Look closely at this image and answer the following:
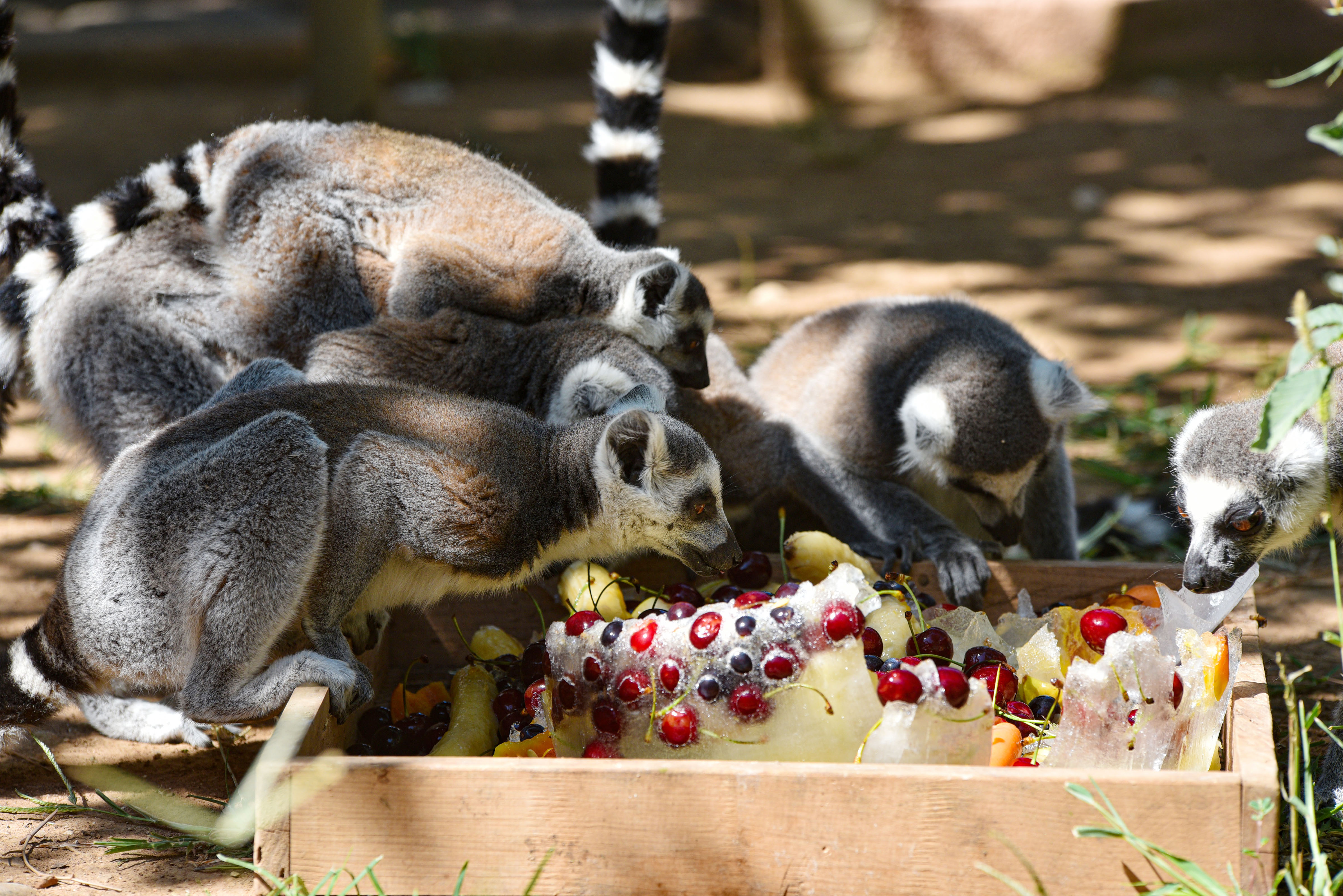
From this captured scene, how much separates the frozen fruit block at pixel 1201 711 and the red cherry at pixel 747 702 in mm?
900

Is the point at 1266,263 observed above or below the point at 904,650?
below

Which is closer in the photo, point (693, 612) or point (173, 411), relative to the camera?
point (693, 612)

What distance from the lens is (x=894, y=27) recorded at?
11797 mm

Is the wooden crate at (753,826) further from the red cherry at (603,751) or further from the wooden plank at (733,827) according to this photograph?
the red cherry at (603,751)

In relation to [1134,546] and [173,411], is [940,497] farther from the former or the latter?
[173,411]

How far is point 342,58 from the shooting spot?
9.26 metres

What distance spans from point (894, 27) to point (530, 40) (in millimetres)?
4028

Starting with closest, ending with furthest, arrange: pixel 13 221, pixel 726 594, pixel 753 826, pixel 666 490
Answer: pixel 753 826
pixel 666 490
pixel 726 594
pixel 13 221

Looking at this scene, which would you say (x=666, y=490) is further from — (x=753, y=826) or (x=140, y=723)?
(x=140, y=723)

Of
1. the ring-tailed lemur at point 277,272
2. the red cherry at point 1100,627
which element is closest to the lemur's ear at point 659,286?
the ring-tailed lemur at point 277,272

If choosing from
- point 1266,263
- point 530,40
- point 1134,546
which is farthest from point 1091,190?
point 530,40

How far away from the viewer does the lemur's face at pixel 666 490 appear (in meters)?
3.19

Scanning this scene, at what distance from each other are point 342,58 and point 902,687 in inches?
322

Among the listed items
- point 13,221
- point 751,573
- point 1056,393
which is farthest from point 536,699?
point 13,221
